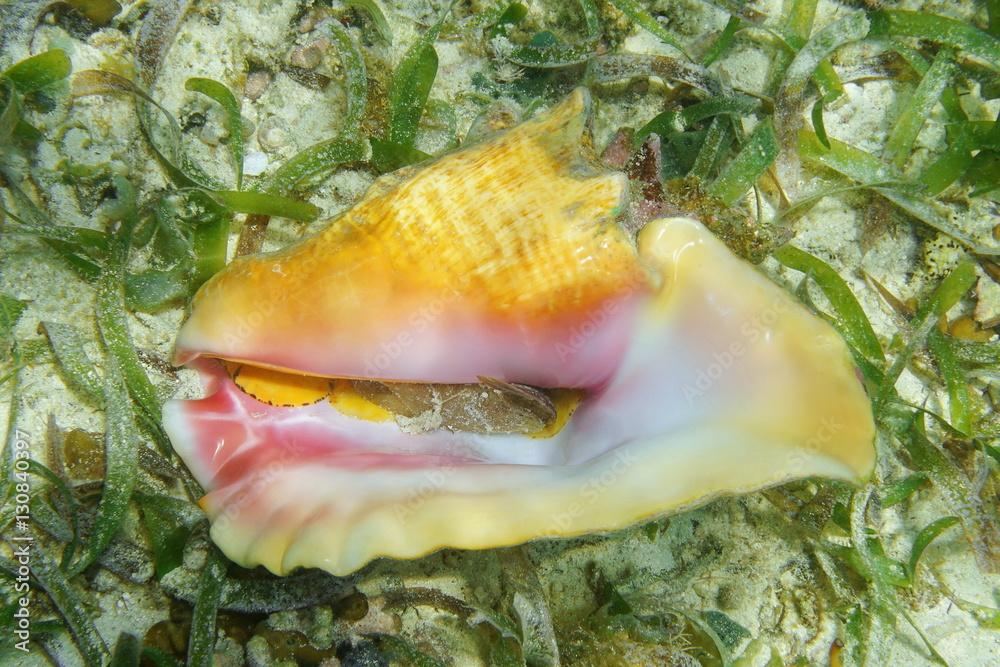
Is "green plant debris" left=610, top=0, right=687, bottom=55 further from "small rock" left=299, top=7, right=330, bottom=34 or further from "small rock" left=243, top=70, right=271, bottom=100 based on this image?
"small rock" left=243, top=70, right=271, bottom=100

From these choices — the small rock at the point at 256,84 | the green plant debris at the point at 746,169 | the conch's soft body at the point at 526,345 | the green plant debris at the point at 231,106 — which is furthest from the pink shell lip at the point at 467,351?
the small rock at the point at 256,84

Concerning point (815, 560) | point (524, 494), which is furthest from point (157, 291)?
point (815, 560)

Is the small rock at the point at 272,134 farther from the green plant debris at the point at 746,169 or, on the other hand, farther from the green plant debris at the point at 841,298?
the green plant debris at the point at 841,298

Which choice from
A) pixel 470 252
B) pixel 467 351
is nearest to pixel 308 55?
pixel 470 252

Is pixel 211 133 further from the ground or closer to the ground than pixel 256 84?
closer to the ground

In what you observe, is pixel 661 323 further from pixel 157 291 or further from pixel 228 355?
pixel 157 291

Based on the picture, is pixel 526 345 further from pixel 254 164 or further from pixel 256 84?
pixel 256 84
